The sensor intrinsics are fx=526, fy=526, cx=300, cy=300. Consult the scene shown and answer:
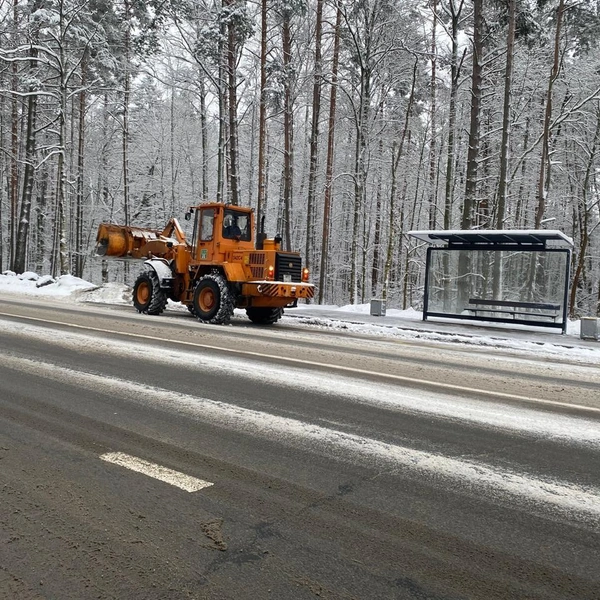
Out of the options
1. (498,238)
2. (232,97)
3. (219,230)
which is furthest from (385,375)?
(232,97)

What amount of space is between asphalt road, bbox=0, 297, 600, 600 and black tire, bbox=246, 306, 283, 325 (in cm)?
730

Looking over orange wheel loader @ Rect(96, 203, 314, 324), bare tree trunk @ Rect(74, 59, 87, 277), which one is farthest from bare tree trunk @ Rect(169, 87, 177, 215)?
orange wheel loader @ Rect(96, 203, 314, 324)

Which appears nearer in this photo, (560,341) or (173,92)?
(560,341)

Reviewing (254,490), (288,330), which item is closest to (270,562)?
(254,490)

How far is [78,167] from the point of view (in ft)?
107

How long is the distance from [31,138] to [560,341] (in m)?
26.3

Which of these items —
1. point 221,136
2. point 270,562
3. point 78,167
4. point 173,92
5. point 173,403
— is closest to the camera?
point 270,562

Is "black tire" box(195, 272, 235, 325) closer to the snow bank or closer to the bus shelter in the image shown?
the bus shelter

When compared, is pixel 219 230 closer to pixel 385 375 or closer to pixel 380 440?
pixel 385 375

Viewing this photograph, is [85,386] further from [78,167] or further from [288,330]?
[78,167]

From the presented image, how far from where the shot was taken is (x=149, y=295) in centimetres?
1505

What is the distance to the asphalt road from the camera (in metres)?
2.47

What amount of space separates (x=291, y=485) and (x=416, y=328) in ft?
35.7

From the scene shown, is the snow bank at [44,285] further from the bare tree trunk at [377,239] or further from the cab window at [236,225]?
the bare tree trunk at [377,239]
